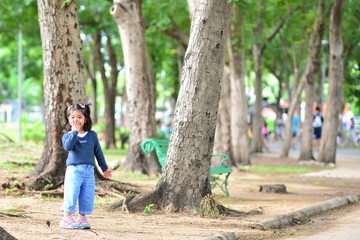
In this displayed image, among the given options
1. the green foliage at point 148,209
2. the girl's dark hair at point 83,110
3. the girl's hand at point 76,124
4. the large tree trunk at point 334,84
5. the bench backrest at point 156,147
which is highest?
the large tree trunk at point 334,84

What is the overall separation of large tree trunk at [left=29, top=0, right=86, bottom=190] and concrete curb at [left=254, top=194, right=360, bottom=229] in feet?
12.2

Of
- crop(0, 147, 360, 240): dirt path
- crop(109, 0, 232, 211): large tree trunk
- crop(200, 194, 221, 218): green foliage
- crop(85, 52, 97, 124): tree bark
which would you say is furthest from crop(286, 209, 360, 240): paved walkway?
crop(85, 52, 97, 124): tree bark

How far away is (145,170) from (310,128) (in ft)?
27.0

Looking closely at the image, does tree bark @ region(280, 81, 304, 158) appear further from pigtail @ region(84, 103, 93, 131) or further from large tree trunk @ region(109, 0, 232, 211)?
pigtail @ region(84, 103, 93, 131)

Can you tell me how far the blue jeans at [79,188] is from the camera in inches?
240

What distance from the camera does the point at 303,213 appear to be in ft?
27.6

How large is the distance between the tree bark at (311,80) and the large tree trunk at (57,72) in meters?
11.7

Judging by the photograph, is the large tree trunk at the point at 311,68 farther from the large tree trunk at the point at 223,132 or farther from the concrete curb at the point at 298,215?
the concrete curb at the point at 298,215

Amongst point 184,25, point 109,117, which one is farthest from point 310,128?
point 109,117

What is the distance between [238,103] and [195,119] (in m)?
10.9

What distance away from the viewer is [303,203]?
9406 millimetres

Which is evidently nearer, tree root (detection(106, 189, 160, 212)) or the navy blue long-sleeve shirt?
A: the navy blue long-sleeve shirt

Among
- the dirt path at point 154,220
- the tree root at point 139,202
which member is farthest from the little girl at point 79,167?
the tree root at point 139,202

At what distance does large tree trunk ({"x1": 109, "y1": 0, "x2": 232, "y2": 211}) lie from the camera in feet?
25.2
